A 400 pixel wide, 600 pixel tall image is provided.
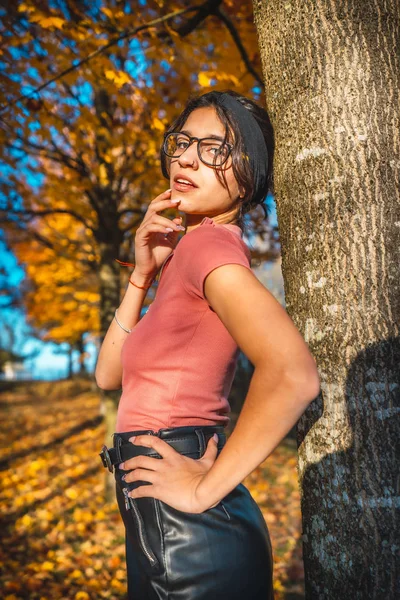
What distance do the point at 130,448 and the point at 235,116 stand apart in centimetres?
114

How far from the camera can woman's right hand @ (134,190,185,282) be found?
1654mm

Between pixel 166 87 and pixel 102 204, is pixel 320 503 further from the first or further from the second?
pixel 102 204

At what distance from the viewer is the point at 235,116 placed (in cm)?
160

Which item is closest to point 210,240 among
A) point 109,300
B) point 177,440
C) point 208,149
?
point 208,149

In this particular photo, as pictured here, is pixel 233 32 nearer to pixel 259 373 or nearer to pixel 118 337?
pixel 118 337

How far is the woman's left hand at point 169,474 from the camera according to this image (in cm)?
125

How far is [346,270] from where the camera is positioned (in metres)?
1.58

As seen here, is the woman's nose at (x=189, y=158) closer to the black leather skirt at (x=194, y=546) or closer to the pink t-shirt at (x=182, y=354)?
the pink t-shirt at (x=182, y=354)

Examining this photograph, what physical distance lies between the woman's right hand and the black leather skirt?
0.70 meters

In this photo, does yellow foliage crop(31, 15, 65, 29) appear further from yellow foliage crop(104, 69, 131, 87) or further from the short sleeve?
the short sleeve

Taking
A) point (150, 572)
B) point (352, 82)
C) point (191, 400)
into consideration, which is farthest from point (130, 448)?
point (352, 82)

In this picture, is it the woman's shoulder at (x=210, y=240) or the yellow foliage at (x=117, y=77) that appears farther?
the yellow foliage at (x=117, y=77)

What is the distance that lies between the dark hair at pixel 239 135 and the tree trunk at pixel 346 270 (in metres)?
0.07

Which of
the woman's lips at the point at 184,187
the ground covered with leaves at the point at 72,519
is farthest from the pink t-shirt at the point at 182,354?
the ground covered with leaves at the point at 72,519
